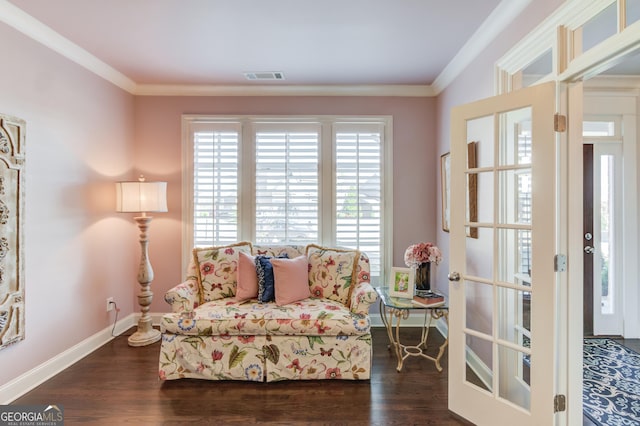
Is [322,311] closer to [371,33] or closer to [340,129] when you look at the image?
[340,129]

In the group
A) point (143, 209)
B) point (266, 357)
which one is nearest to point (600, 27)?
point (266, 357)

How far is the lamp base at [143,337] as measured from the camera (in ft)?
10.3

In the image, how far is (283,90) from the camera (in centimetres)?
360

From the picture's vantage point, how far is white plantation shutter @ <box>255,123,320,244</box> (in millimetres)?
3617

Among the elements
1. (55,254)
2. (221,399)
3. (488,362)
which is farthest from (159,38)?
(488,362)

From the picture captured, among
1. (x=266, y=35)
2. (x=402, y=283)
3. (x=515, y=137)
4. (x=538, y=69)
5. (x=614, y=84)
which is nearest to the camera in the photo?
(x=515, y=137)

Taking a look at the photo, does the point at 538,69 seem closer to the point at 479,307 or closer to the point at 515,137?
the point at 515,137

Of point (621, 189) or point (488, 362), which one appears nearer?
point (488, 362)

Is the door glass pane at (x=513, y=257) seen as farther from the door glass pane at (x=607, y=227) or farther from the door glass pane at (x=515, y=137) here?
the door glass pane at (x=607, y=227)

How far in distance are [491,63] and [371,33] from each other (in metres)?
0.96

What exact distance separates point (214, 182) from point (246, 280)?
1315 millimetres

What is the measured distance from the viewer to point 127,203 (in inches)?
121

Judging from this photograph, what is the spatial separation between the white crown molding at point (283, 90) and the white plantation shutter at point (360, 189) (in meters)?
0.41

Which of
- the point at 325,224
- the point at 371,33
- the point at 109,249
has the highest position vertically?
the point at 371,33
